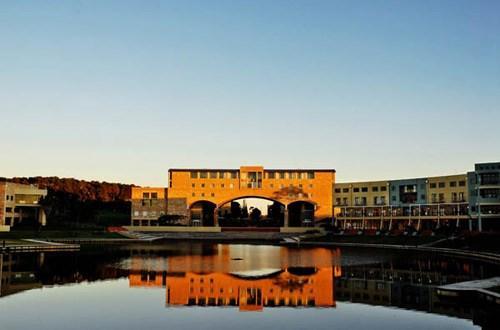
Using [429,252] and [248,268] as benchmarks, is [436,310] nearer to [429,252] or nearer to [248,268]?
[248,268]

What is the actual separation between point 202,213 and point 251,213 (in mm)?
25030

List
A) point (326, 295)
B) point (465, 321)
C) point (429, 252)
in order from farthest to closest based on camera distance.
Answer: point (429, 252)
point (326, 295)
point (465, 321)

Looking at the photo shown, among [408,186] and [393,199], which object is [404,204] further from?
[408,186]

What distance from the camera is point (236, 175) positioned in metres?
117

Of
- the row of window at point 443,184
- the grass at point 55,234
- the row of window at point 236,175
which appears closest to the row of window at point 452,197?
the row of window at point 443,184

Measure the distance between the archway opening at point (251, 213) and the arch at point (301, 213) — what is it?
217 cm

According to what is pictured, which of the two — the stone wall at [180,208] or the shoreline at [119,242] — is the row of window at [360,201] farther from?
the stone wall at [180,208]

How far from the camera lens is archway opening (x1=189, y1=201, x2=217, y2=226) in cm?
11847

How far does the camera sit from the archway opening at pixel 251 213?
411 feet

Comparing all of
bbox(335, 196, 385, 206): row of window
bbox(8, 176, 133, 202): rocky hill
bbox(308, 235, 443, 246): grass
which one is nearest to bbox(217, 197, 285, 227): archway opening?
bbox(335, 196, 385, 206): row of window

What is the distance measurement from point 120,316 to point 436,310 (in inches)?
613

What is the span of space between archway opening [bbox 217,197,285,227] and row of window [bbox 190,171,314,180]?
19.1 feet

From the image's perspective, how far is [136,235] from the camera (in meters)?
99.9

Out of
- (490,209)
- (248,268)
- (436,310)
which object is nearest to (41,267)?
(248,268)
